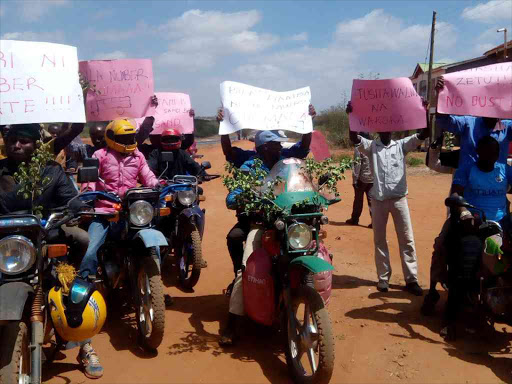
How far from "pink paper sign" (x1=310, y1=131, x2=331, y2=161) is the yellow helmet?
6.55 feet

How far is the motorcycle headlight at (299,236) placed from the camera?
373 cm

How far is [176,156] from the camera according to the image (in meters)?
7.09

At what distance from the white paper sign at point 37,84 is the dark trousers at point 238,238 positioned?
1752 mm

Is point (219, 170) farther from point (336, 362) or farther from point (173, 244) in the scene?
point (336, 362)

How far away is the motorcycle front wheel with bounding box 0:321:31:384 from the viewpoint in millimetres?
2941

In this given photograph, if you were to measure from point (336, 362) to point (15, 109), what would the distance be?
3427mm

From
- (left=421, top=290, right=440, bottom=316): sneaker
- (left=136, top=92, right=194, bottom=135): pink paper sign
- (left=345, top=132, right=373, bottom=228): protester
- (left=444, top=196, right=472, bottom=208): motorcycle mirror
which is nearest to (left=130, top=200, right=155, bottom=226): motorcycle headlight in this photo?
(left=444, top=196, right=472, bottom=208): motorcycle mirror

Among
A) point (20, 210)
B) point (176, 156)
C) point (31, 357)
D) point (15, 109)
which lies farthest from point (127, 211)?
point (176, 156)

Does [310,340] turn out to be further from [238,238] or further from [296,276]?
[238,238]

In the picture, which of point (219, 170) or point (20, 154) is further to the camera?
point (219, 170)

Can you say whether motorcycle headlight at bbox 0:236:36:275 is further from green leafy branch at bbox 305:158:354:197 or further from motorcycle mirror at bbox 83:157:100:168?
green leafy branch at bbox 305:158:354:197

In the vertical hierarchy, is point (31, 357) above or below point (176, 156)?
below

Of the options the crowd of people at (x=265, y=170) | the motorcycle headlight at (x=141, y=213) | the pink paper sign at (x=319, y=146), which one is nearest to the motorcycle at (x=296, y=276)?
the crowd of people at (x=265, y=170)

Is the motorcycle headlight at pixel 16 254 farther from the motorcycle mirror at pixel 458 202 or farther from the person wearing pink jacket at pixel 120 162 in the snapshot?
the motorcycle mirror at pixel 458 202
